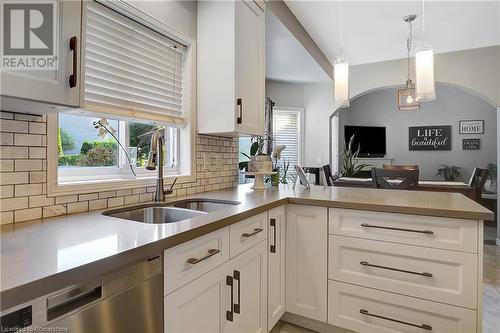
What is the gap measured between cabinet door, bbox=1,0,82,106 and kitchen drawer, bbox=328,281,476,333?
1.68 meters

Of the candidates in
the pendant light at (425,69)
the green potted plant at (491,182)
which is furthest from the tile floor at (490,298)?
the green potted plant at (491,182)

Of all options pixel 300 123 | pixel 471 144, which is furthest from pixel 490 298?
pixel 471 144

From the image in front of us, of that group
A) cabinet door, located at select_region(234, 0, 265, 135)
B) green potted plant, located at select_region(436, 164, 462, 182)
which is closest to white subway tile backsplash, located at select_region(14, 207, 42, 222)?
cabinet door, located at select_region(234, 0, 265, 135)

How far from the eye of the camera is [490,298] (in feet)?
7.92

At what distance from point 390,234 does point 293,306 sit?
0.78 metres

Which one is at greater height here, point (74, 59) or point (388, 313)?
point (74, 59)

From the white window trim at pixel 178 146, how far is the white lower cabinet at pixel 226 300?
2.38 feet

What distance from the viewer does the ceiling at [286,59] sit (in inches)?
117

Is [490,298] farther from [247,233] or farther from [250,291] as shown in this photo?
[247,233]

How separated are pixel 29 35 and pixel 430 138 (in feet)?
24.4

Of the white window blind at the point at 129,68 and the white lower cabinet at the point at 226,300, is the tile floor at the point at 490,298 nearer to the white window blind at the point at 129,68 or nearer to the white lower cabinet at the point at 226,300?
the white lower cabinet at the point at 226,300

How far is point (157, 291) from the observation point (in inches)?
36.0

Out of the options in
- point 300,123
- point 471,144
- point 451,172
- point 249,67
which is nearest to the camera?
point 249,67

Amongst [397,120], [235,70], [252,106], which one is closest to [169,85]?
[235,70]
